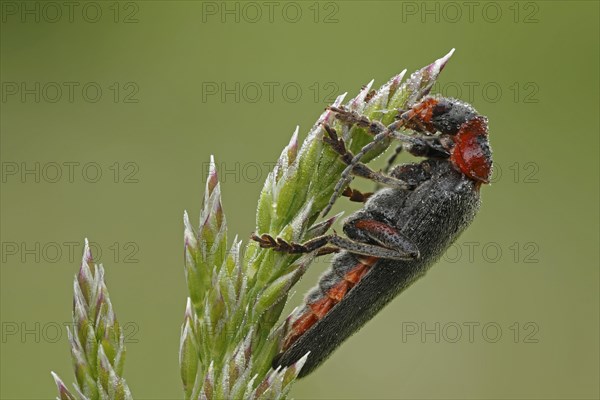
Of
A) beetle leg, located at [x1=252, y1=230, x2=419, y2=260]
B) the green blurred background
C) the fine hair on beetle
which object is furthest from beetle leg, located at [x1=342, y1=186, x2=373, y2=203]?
the green blurred background

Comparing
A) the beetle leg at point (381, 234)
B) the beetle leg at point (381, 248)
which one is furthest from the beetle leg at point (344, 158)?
the beetle leg at point (381, 234)

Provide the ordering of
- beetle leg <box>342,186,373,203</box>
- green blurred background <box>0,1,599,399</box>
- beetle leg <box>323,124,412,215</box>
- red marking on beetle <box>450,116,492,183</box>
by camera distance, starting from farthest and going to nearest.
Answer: green blurred background <box>0,1,599,399</box> < beetle leg <box>342,186,373,203</box> < red marking on beetle <box>450,116,492,183</box> < beetle leg <box>323,124,412,215</box>

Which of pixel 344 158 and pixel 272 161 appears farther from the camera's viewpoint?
pixel 272 161

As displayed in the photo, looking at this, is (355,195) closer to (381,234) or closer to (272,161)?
(381,234)

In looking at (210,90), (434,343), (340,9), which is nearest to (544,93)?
(340,9)

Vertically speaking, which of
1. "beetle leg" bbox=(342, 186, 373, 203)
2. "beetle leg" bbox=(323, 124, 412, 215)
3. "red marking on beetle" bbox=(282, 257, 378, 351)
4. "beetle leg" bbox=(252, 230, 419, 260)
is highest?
"beetle leg" bbox=(323, 124, 412, 215)

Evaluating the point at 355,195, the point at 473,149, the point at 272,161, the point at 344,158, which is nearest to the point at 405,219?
the point at 355,195

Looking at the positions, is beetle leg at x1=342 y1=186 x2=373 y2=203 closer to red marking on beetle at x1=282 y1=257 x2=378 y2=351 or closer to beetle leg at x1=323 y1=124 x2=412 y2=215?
red marking on beetle at x1=282 y1=257 x2=378 y2=351
